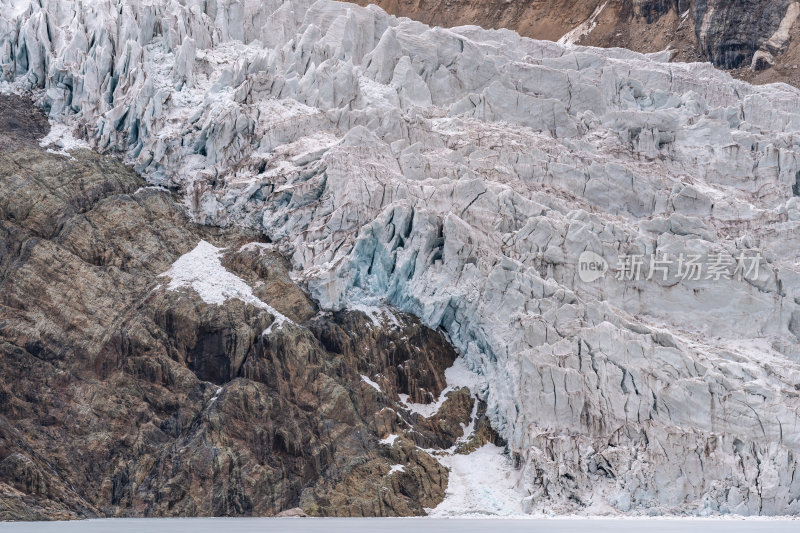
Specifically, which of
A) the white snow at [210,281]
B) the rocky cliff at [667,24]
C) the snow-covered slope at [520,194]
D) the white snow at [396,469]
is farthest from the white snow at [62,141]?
the rocky cliff at [667,24]

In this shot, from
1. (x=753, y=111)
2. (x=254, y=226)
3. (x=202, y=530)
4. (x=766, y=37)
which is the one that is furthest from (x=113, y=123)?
(x=766, y=37)

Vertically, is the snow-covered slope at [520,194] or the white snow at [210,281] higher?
the snow-covered slope at [520,194]

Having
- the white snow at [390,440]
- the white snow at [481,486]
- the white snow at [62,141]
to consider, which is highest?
the white snow at [62,141]

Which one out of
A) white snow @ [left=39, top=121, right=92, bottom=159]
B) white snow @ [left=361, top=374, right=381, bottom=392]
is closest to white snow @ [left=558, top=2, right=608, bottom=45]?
white snow @ [left=39, top=121, right=92, bottom=159]

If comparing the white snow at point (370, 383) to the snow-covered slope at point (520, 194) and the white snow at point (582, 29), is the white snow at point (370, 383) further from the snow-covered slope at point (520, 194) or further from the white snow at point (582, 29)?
the white snow at point (582, 29)

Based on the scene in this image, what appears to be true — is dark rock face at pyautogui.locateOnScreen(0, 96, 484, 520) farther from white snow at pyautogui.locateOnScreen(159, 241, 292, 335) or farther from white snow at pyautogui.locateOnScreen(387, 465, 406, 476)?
white snow at pyautogui.locateOnScreen(159, 241, 292, 335)

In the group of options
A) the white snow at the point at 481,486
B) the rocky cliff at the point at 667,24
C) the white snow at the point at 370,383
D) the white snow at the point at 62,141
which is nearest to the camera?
the white snow at the point at 481,486
